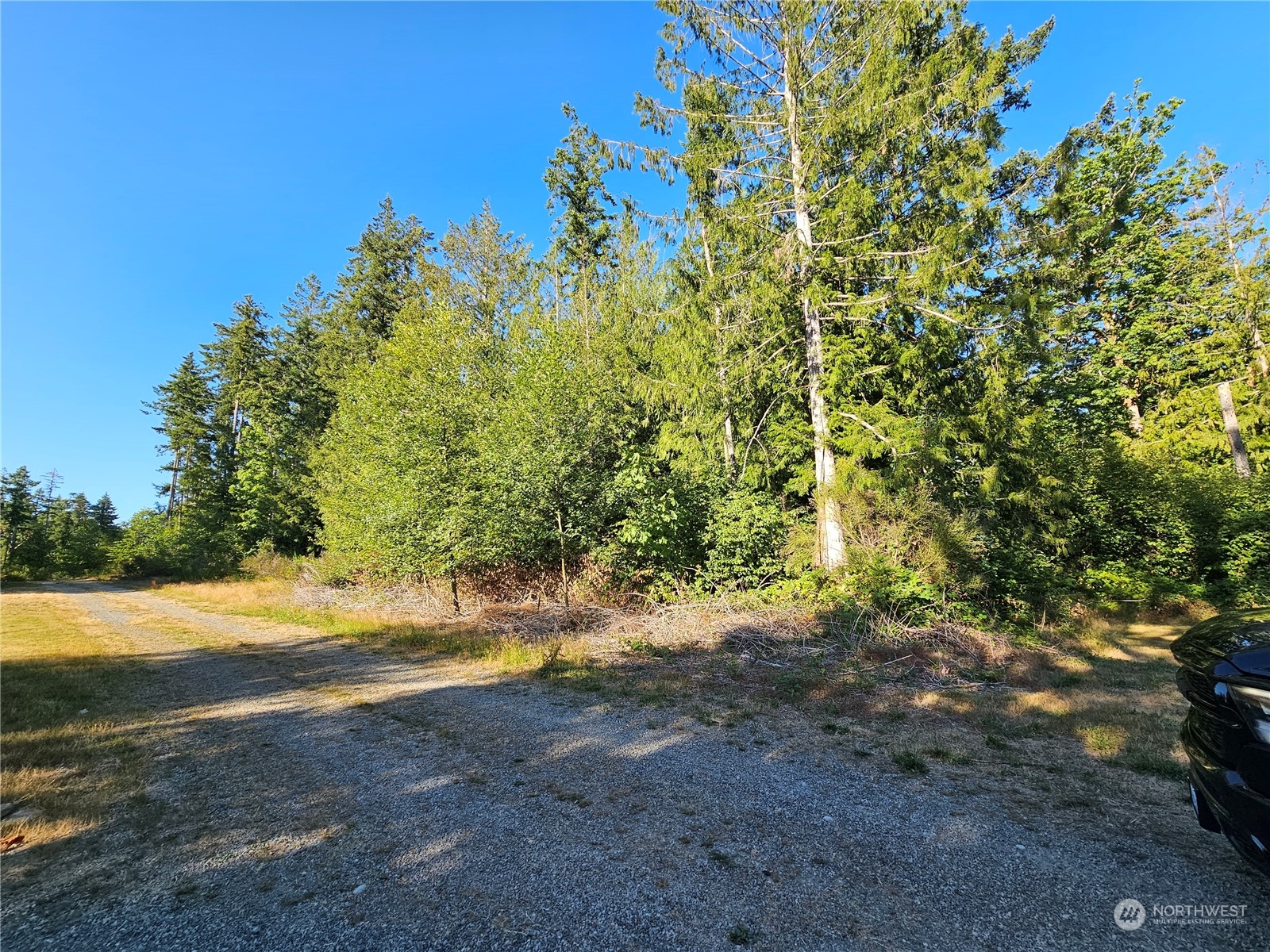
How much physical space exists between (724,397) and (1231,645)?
10.4m

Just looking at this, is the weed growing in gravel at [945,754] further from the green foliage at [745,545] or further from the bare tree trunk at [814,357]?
the green foliage at [745,545]

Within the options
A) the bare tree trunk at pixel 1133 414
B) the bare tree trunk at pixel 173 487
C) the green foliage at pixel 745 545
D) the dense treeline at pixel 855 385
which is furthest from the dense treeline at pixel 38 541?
the bare tree trunk at pixel 1133 414

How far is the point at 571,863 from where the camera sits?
126 inches

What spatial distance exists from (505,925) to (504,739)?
2860mm

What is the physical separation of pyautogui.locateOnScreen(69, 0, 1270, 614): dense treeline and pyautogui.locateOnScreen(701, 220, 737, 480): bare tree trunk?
0.12 meters

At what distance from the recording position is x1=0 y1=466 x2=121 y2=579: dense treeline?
42.5 meters

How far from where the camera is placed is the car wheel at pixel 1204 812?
2484 mm

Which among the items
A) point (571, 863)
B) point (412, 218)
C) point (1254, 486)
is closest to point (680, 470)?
point (571, 863)

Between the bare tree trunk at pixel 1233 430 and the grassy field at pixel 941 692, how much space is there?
366 inches

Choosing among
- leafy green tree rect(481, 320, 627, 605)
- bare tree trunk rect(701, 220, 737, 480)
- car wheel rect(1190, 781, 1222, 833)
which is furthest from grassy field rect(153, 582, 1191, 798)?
bare tree trunk rect(701, 220, 737, 480)

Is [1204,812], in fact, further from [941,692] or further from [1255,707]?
[941,692]

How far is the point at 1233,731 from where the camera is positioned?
2.26 metres

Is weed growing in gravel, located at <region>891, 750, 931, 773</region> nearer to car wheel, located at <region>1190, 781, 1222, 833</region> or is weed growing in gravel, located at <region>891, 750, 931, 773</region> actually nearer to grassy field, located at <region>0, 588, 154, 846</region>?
car wheel, located at <region>1190, 781, 1222, 833</region>

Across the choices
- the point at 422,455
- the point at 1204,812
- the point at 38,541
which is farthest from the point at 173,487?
the point at 1204,812
